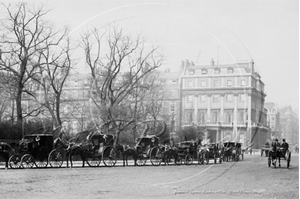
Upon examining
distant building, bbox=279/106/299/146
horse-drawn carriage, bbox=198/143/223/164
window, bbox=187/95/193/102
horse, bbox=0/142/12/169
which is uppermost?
distant building, bbox=279/106/299/146

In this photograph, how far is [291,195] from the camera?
950 centimetres

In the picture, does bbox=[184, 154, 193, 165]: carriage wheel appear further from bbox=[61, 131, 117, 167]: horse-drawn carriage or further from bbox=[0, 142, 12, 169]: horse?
bbox=[0, 142, 12, 169]: horse

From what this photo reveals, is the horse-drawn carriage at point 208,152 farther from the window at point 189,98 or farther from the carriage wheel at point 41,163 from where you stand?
the carriage wheel at point 41,163

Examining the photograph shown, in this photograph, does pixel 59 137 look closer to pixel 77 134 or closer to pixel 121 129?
pixel 77 134

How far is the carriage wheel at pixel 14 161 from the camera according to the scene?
6113 millimetres

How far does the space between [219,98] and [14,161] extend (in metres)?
3.05

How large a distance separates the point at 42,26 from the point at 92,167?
25.2 ft

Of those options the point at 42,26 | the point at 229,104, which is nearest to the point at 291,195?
the point at 229,104

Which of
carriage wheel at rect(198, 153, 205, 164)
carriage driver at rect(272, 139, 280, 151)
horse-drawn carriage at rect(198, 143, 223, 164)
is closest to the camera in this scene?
horse-drawn carriage at rect(198, 143, 223, 164)

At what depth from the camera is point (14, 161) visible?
6301 millimetres

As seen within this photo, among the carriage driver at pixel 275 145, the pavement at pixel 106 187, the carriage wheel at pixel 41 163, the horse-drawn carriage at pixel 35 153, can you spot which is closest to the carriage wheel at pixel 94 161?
the pavement at pixel 106 187

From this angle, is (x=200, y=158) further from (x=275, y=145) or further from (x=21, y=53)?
(x=21, y=53)

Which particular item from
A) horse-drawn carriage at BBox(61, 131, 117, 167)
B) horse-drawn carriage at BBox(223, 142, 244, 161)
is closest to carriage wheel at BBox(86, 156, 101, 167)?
horse-drawn carriage at BBox(61, 131, 117, 167)

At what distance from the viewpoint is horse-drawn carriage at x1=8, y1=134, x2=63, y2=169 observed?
5484mm
